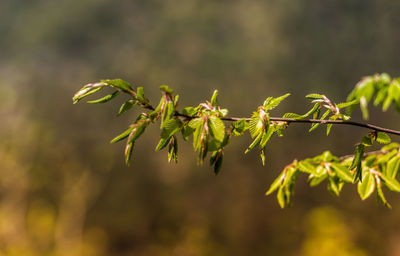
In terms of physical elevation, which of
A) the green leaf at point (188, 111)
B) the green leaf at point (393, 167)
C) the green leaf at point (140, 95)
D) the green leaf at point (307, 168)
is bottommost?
the green leaf at point (307, 168)

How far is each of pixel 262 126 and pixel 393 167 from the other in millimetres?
358

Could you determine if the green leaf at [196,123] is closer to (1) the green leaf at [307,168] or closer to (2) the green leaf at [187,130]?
(2) the green leaf at [187,130]

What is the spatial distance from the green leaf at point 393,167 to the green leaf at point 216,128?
443mm

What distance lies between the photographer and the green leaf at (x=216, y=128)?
54 cm

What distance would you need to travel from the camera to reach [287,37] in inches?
219

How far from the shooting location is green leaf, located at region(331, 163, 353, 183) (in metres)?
0.70

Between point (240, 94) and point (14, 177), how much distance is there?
136 inches

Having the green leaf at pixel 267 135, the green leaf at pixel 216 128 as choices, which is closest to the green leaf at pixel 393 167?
the green leaf at pixel 267 135

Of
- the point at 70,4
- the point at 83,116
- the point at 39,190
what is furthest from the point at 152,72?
the point at 39,190

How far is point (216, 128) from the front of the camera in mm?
554

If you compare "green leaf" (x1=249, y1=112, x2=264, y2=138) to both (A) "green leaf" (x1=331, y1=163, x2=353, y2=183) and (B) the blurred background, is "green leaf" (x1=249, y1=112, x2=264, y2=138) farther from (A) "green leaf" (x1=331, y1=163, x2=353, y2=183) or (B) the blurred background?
(B) the blurred background

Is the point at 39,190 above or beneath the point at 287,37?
beneath

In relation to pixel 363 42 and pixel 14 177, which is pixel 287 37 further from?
pixel 14 177

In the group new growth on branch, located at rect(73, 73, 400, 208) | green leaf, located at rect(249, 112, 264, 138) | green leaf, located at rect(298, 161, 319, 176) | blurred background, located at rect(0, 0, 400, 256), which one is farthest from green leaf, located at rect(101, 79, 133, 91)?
blurred background, located at rect(0, 0, 400, 256)
